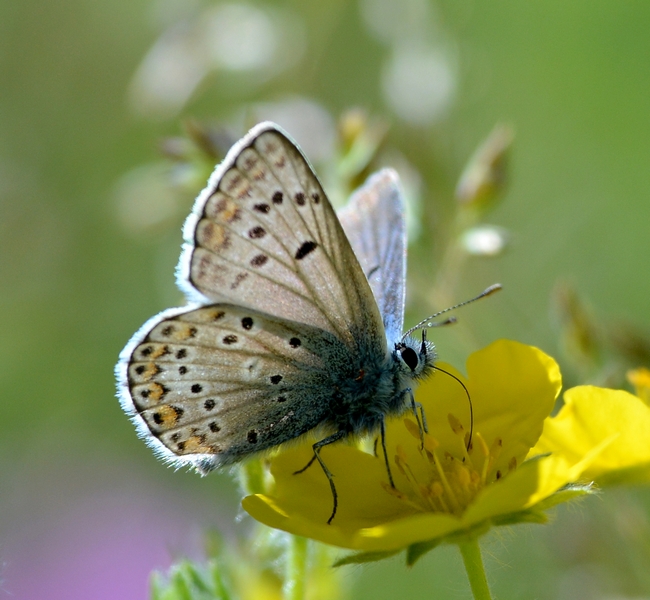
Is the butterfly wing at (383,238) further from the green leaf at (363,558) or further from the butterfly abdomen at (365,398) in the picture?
the green leaf at (363,558)

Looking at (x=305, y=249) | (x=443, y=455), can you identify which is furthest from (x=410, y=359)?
(x=305, y=249)

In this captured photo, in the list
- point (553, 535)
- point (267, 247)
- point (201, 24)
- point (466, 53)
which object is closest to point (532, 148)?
point (466, 53)

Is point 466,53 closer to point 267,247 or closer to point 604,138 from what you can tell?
point 604,138

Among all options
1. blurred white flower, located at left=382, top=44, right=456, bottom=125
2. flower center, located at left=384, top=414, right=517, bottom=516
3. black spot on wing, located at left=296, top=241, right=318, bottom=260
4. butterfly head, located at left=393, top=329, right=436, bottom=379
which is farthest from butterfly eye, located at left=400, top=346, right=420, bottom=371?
blurred white flower, located at left=382, top=44, right=456, bottom=125

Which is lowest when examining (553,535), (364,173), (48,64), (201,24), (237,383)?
(553,535)

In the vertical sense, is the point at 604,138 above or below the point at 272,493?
above

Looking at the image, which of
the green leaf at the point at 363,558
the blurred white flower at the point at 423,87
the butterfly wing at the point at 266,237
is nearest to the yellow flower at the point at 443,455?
the green leaf at the point at 363,558

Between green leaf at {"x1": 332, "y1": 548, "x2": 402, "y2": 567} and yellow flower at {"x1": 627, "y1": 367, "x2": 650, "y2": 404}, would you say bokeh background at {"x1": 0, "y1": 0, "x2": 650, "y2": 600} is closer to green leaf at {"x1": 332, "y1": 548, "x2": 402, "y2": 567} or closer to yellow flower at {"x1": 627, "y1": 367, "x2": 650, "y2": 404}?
yellow flower at {"x1": 627, "y1": 367, "x2": 650, "y2": 404}
